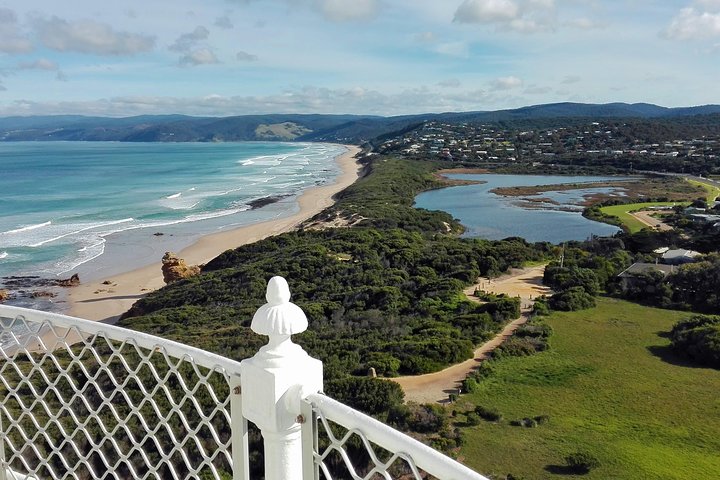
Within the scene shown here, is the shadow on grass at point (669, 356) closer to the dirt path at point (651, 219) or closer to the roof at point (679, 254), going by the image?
the roof at point (679, 254)

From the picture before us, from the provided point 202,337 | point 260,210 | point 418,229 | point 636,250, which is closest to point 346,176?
point 260,210

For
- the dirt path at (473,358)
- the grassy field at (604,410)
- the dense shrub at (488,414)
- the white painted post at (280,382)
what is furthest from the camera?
the dirt path at (473,358)

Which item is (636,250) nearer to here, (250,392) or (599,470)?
(599,470)

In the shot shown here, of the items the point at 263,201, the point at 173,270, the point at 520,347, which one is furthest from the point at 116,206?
the point at 520,347

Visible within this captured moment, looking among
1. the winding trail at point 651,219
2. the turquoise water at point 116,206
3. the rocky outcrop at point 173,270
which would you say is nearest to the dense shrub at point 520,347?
the rocky outcrop at point 173,270

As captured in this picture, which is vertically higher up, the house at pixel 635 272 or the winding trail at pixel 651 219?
the house at pixel 635 272

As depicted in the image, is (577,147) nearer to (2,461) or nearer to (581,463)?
(581,463)

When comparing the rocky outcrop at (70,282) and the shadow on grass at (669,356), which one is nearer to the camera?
the shadow on grass at (669,356)
